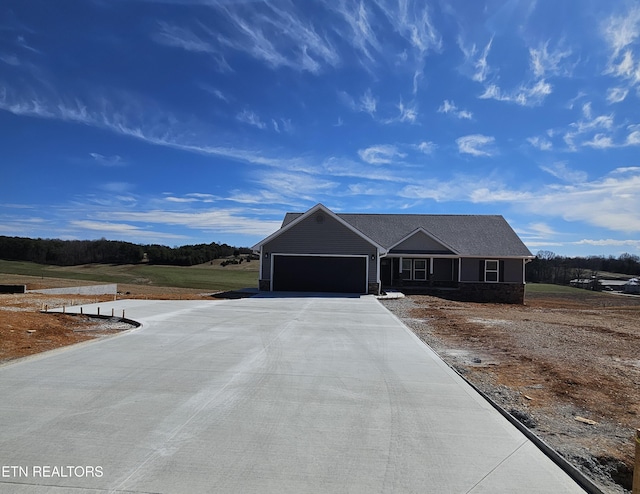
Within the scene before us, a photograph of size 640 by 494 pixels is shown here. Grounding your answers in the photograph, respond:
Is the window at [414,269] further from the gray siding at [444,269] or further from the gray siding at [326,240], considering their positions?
the gray siding at [326,240]

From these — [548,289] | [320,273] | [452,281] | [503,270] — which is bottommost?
[548,289]

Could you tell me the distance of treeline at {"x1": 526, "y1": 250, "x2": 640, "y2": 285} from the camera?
204 ft

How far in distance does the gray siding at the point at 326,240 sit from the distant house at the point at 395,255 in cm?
5

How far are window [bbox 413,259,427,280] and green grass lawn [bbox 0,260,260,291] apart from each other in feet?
49.5

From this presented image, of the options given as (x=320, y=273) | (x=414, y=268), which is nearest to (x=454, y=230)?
(x=414, y=268)

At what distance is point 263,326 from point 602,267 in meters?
92.0

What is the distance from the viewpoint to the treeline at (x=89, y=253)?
6950 cm

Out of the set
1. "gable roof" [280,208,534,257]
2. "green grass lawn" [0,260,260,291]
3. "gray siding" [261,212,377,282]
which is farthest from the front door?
"green grass lawn" [0,260,260,291]

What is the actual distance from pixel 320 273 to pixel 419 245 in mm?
7345

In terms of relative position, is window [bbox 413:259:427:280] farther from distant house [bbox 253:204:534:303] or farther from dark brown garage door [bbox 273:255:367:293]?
dark brown garage door [bbox 273:255:367:293]

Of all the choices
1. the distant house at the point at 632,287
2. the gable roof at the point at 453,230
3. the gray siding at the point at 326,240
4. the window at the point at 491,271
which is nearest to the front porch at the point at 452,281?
the window at the point at 491,271

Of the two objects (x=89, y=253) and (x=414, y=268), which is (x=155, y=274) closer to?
(x=89, y=253)

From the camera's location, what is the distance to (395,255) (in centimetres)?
2850

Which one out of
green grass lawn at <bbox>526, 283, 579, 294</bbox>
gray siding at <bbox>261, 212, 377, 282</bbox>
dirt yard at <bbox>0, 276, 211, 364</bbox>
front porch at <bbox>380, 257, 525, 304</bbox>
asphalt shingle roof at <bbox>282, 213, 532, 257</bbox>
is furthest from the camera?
green grass lawn at <bbox>526, 283, 579, 294</bbox>
